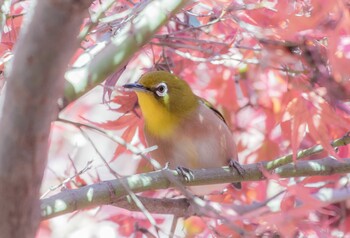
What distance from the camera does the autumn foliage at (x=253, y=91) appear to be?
1.90 meters

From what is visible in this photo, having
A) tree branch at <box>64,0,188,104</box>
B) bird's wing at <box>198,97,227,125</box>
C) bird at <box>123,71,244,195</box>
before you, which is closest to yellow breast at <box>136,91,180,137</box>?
bird at <box>123,71,244,195</box>

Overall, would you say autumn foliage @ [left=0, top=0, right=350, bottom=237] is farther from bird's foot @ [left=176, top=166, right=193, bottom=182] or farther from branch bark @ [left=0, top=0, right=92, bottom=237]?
branch bark @ [left=0, top=0, right=92, bottom=237]

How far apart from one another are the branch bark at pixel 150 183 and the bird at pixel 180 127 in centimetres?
26

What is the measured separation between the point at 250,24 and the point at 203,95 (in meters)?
0.94

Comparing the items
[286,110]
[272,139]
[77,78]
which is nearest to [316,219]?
[272,139]

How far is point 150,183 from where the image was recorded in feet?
6.26

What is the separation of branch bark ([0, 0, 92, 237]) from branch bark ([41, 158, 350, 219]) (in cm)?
63

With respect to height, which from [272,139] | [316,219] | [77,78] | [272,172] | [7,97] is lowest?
[316,219]

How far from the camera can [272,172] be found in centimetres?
212

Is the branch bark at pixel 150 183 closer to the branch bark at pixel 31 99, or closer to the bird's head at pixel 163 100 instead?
the bird's head at pixel 163 100

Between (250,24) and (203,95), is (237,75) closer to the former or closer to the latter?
(203,95)

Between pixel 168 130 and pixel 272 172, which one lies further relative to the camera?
pixel 168 130

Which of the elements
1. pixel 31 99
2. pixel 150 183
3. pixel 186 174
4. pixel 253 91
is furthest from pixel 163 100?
pixel 31 99

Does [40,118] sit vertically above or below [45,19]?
below
